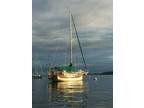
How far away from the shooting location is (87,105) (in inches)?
340

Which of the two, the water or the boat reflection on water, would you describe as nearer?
the water

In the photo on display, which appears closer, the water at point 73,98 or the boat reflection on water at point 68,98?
the water at point 73,98
